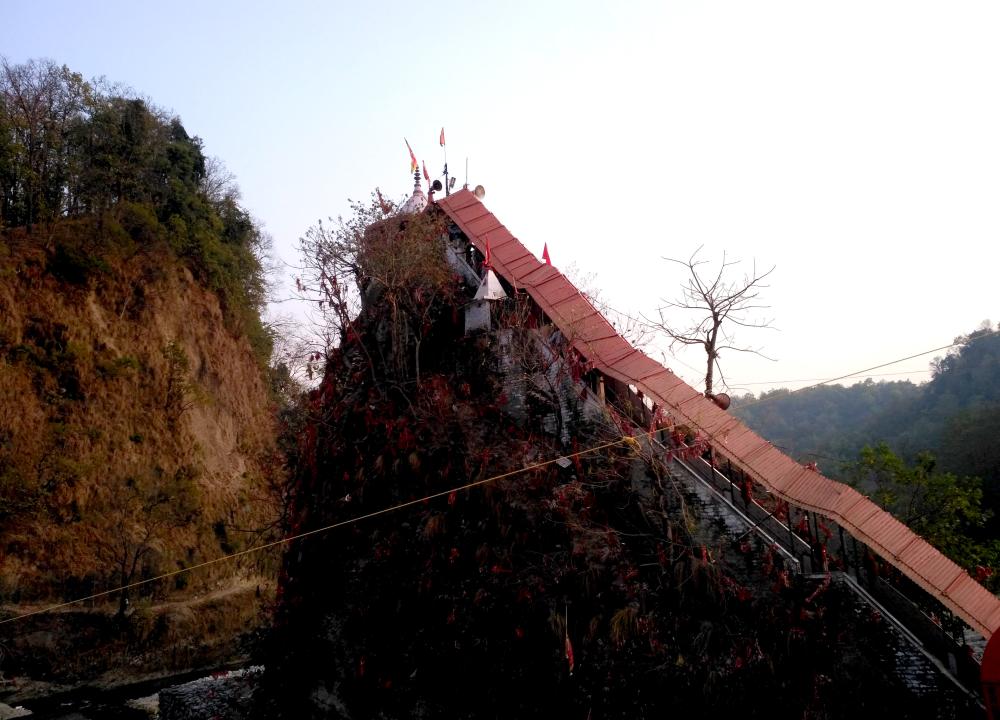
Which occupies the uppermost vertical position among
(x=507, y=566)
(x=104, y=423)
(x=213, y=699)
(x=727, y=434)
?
(x=104, y=423)

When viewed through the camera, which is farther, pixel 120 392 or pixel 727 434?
pixel 120 392

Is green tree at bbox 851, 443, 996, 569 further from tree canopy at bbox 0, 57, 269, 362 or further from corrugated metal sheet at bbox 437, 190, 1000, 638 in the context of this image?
tree canopy at bbox 0, 57, 269, 362

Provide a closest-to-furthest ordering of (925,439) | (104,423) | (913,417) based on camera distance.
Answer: (104,423), (925,439), (913,417)

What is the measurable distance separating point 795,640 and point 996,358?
29.5 meters

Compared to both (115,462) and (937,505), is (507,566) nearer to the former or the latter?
(937,505)

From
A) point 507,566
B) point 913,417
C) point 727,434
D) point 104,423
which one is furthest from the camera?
point 913,417

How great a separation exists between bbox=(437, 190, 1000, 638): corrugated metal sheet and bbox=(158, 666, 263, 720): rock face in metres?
7.23

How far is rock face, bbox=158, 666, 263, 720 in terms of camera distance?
1107cm

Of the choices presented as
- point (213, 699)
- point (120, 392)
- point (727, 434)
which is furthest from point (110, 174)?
point (727, 434)

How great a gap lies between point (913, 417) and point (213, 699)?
30.1m

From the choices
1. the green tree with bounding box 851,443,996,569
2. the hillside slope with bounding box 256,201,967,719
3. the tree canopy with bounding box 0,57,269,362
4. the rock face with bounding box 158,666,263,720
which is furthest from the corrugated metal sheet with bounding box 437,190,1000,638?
the tree canopy with bounding box 0,57,269,362

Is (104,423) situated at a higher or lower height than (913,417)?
higher

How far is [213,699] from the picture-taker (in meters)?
11.6

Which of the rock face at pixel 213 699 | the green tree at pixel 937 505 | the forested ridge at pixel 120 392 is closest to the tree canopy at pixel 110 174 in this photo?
the forested ridge at pixel 120 392
